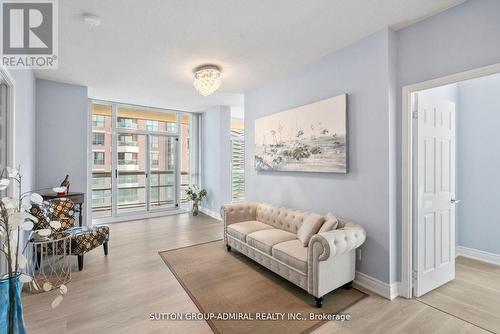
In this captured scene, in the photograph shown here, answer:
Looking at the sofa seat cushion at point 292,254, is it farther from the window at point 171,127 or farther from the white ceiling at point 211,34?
the window at point 171,127

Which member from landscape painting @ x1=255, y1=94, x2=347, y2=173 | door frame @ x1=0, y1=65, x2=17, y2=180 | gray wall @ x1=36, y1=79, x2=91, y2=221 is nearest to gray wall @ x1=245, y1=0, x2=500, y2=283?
landscape painting @ x1=255, y1=94, x2=347, y2=173

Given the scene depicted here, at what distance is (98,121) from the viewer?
17.8 feet

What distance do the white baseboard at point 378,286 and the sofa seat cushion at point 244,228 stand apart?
1.31 metres

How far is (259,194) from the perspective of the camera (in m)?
4.32

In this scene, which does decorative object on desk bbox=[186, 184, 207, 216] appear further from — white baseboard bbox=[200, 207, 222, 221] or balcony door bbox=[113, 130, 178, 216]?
balcony door bbox=[113, 130, 178, 216]

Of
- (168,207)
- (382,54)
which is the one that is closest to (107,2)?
(382,54)

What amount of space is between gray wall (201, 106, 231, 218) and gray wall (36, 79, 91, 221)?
106 inches

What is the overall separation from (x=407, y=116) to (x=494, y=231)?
232cm

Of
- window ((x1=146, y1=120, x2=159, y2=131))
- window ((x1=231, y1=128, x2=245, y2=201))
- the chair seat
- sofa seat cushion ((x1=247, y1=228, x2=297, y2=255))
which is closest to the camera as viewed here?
sofa seat cushion ((x1=247, y1=228, x2=297, y2=255))

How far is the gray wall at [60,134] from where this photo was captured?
3996mm

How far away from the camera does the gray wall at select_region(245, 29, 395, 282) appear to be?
97.9 inches

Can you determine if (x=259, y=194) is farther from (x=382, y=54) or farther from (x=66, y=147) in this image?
(x=66, y=147)

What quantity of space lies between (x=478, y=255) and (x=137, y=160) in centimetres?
665

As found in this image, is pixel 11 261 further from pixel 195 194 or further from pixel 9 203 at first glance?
pixel 195 194
